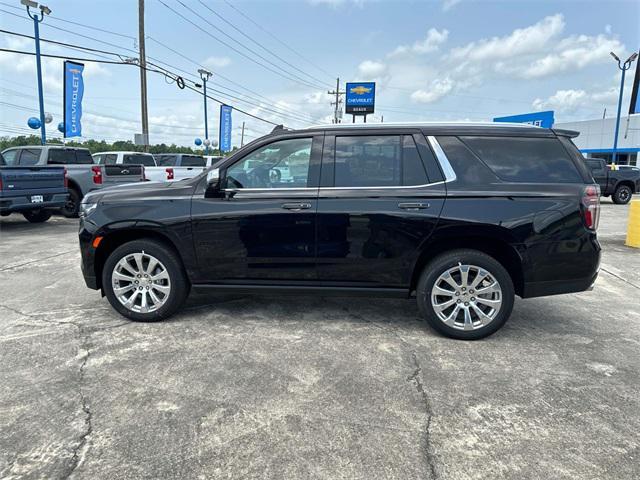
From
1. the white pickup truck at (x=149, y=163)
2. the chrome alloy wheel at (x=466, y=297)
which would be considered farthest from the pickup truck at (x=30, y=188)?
the chrome alloy wheel at (x=466, y=297)

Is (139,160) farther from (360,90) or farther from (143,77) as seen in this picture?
(360,90)

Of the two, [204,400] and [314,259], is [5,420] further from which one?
[314,259]

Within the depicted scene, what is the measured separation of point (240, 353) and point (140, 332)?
1.11 meters

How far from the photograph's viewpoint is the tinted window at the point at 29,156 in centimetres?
1158

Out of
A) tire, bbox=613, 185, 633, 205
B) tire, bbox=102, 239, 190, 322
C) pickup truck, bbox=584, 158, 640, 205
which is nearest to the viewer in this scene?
tire, bbox=102, 239, 190, 322

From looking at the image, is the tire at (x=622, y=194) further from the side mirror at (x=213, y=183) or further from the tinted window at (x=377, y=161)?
the side mirror at (x=213, y=183)

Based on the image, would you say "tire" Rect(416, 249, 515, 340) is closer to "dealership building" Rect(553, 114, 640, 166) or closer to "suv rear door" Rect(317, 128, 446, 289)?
"suv rear door" Rect(317, 128, 446, 289)

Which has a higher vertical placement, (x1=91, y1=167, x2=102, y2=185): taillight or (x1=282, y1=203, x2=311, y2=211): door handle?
(x1=91, y1=167, x2=102, y2=185): taillight

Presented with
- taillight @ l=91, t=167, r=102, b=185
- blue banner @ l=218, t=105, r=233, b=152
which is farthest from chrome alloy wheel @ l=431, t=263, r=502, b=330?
blue banner @ l=218, t=105, r=233, b=152

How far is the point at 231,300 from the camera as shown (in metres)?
5.13

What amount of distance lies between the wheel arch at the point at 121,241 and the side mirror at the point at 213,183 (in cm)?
59

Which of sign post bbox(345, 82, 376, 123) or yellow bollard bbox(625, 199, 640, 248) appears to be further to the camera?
sign post bbox(345, 82, 376, 123)

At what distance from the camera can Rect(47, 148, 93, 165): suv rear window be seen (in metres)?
11.8

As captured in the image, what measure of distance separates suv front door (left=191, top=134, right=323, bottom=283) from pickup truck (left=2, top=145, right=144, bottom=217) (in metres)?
8.74
